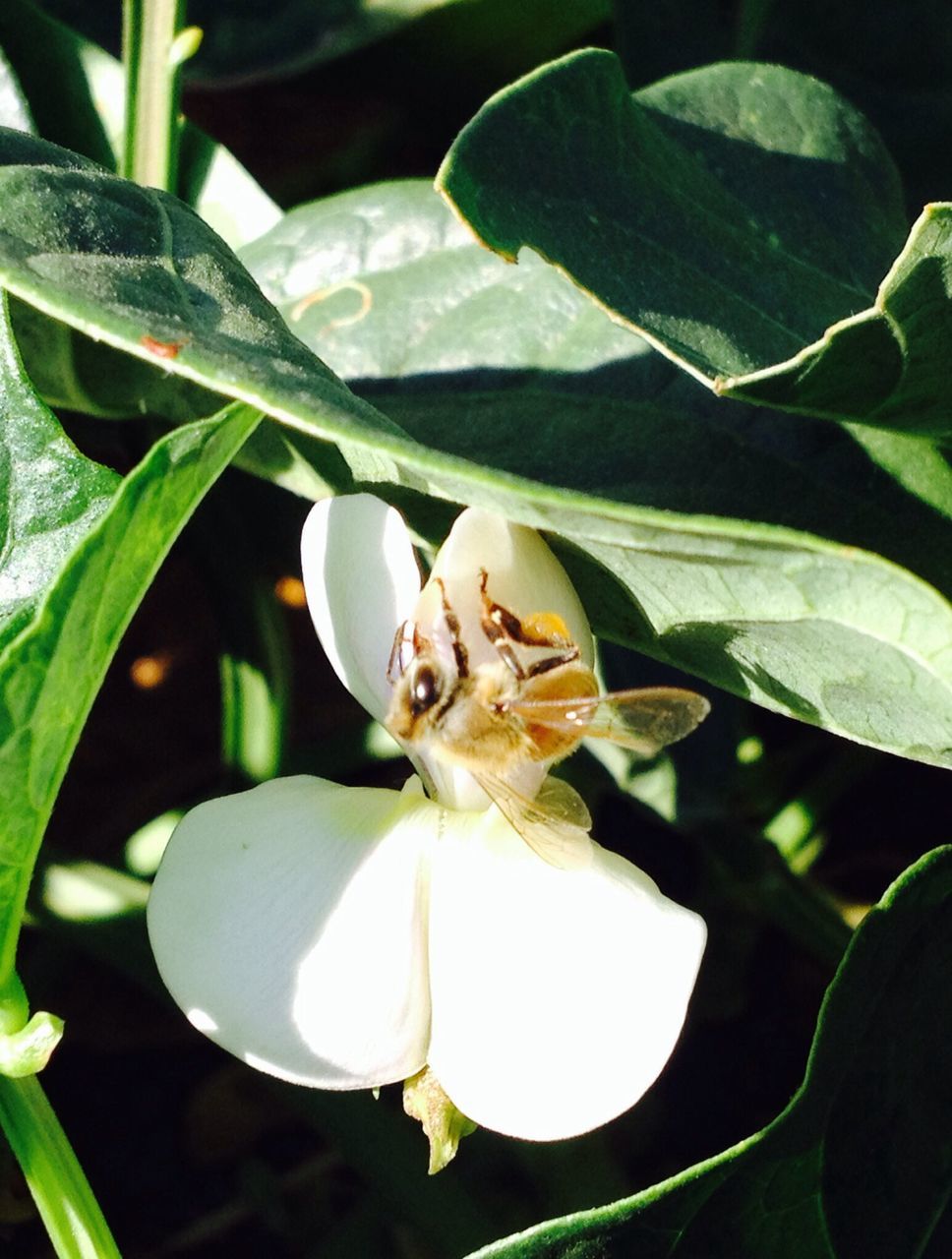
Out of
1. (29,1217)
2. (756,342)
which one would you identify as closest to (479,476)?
(756,342)


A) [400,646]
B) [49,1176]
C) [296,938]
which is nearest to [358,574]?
[400,646]

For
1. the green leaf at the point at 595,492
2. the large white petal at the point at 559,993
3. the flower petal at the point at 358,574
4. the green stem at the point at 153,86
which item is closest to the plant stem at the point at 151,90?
the green stem at the point at 153,86

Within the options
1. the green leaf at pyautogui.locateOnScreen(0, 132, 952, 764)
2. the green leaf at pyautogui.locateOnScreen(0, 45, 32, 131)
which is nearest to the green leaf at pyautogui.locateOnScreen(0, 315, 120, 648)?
the green leaf at pyautogui.locateOnScreen(0, 132, 952, 764)

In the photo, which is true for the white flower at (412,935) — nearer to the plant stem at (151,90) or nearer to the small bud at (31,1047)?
the small bud at (31,1047)

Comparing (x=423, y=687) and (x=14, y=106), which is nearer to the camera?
(x=423, y=687)

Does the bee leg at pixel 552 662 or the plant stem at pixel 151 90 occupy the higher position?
the plant stem at pixel 151 90

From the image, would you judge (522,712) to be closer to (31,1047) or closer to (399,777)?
(31,1047)
